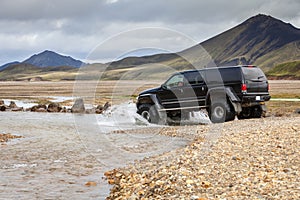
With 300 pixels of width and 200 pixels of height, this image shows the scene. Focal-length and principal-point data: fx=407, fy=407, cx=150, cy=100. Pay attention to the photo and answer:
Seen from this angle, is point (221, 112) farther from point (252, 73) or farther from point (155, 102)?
point (155, 102)

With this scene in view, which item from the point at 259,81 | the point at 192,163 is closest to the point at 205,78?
the point at 259,81

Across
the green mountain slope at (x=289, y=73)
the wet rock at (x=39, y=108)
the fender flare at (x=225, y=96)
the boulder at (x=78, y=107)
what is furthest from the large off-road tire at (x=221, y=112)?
the green mountain slope at (x=289, y=73)

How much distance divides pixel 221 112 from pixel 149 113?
3931mm

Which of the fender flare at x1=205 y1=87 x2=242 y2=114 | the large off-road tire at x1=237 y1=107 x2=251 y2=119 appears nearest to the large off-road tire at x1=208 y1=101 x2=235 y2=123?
the fender flare at x1=205 y1=87 x2=242 y2=114

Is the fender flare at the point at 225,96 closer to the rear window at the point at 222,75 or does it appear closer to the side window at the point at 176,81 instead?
the rear window at the point at 222,75

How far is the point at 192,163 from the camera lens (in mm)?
10398

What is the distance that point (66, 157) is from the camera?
14008 millimetres

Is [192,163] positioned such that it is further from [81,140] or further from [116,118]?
[116,118]

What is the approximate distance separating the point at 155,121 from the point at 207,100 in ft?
11.0

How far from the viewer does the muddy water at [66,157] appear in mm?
9891

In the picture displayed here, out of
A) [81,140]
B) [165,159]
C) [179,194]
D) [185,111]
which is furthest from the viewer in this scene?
[185,111]

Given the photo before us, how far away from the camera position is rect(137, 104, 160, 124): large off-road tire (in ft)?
71.8

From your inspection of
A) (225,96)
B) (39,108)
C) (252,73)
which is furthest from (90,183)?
(39,108)

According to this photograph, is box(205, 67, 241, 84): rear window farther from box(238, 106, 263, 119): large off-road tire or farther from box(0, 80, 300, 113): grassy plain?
box(0, 80, 300, 113): grassy plain
